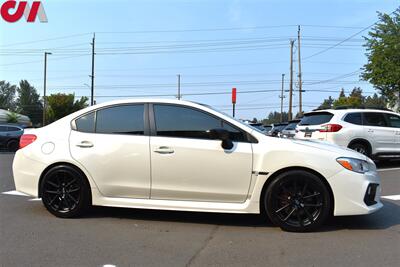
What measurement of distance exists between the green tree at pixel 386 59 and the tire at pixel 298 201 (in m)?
20.2

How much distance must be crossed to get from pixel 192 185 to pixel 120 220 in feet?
3.73

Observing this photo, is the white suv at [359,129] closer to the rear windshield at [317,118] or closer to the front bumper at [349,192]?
the rear windshield at [317,118]

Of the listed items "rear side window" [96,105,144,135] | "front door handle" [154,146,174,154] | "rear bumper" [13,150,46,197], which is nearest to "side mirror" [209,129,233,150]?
"front door handle" [154,146,174,154]

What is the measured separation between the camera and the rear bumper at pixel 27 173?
5.93m

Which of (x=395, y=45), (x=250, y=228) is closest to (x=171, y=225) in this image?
(x=250, y=228)

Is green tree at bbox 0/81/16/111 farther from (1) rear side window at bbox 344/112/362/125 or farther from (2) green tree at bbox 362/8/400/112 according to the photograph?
(1) rear side window at bbox 344/112/362/125

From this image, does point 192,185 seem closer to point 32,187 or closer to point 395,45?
point 32,187

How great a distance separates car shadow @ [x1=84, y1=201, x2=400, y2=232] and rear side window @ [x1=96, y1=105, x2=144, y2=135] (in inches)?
47.1

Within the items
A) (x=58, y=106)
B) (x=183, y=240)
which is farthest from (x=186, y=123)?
(x=58, y=106)

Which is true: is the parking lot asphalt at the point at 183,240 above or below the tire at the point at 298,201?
below

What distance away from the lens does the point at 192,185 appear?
5.48 m

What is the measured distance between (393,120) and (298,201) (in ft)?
27.6

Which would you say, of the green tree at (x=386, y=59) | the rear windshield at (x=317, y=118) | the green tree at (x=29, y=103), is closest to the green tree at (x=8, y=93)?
the green tree at (x=29, y=103)

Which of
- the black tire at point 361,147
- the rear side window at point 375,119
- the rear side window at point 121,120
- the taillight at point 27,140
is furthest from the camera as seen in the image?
the rear side window at point 375,119
